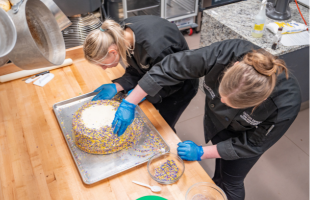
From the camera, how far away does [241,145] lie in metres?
1.18

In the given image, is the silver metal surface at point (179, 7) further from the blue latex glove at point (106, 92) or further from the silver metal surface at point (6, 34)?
the silver metal surface at point (6, 34)

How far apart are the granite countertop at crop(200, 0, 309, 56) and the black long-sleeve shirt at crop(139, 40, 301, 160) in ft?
3.02

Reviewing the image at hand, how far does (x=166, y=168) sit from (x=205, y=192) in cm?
20

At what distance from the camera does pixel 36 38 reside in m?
0.89

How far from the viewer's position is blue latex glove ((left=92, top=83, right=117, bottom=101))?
1477 mm

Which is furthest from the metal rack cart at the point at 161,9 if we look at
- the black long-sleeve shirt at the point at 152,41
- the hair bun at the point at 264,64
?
the hair bun at the point at 264,64

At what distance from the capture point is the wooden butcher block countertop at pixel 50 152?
1.08 m

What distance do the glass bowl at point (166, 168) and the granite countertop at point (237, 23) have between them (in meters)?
1.22

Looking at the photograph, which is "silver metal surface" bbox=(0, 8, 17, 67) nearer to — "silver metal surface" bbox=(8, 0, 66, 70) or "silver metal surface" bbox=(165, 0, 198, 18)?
"silver metal surface" bbox=(8, 0, 66, 70)

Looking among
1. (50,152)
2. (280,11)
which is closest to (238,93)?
(50,152)

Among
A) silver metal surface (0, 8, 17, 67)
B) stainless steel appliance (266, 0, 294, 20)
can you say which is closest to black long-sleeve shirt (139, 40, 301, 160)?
silver metal surface (0, 8, 17, 67)

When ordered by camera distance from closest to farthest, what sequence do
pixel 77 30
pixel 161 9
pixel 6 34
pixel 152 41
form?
pixel 6 34, pixel 152 41, pixel 77 30, pixel 161 9

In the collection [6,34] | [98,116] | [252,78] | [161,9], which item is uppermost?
[6,34]

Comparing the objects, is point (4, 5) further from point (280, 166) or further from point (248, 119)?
point (280, 166)
